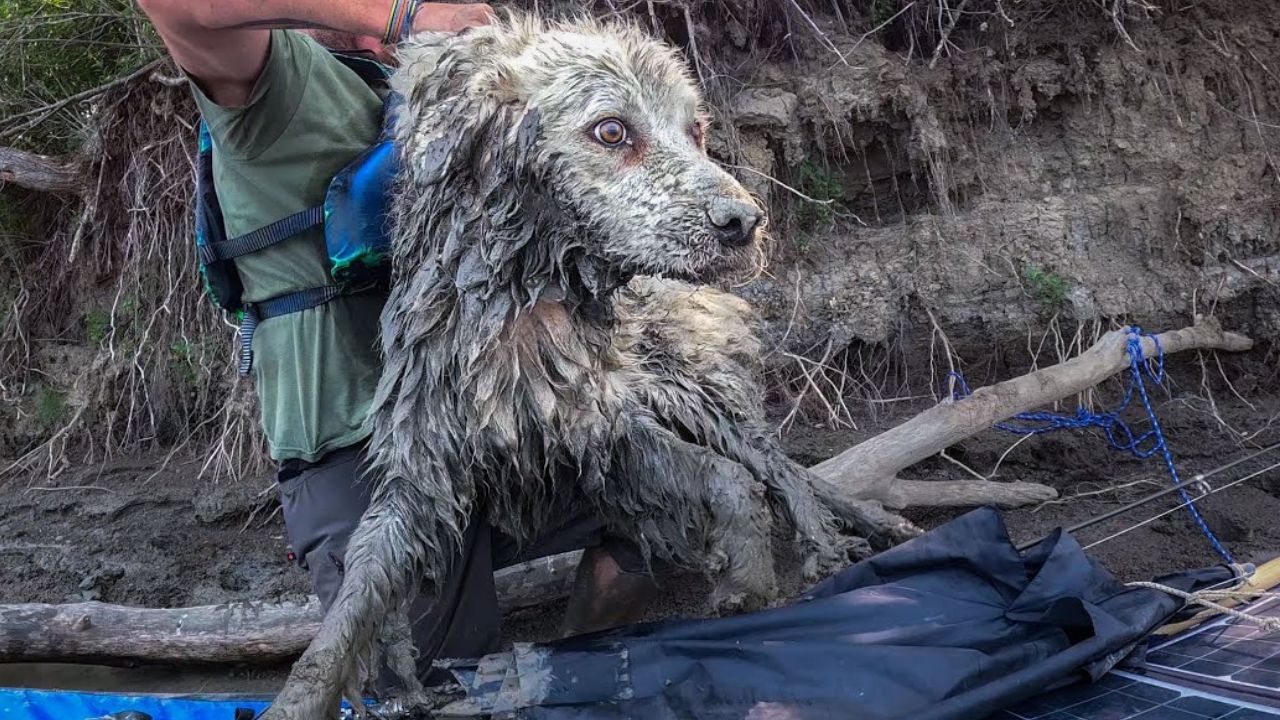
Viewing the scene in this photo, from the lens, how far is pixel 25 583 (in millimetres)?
4309

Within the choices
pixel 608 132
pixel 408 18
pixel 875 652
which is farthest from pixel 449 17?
pixel 875 652

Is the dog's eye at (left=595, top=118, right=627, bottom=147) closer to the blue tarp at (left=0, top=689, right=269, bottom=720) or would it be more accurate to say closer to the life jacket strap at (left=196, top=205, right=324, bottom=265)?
the life jacket strap at (left=196, top=205, right=324, bottom=265)

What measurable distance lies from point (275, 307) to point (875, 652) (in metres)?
1.64

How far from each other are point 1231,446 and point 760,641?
3.55 metres

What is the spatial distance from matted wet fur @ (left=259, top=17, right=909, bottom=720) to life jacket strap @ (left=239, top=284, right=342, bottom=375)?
26 cm

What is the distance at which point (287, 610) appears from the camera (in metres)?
3.38

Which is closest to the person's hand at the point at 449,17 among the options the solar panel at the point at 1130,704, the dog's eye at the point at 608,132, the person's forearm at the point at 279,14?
the person's forearm at the point at 279,14

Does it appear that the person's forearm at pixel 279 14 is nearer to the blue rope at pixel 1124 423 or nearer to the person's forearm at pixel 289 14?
the person's forearm at pixel 289 14

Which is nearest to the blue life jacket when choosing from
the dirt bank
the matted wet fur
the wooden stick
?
the matted wet fur

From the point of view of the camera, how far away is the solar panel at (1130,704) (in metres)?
1.65

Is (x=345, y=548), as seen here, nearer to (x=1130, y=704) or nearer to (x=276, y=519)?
(x=1130, y=704)

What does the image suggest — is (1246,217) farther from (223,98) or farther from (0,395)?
(0,395)

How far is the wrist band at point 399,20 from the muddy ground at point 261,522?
2.16m

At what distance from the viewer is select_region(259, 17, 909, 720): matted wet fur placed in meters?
1.80
